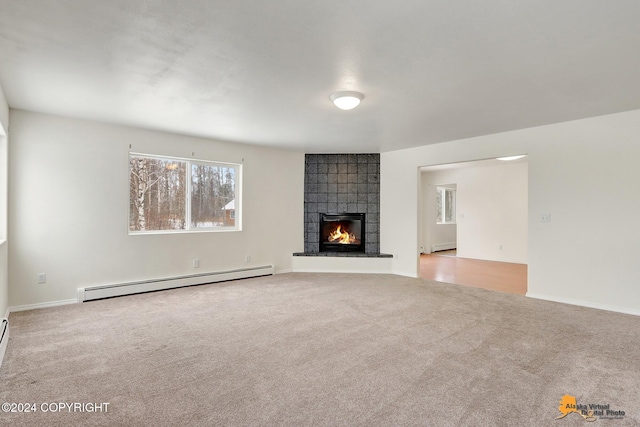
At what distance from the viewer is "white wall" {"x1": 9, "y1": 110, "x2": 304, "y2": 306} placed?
149 inches

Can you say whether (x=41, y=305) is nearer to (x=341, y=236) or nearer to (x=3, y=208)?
(x=3, y=208)

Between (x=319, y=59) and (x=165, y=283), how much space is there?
3918 millimetres

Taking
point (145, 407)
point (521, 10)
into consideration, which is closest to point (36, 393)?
point (145, 407)

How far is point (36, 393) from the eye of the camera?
2045 mm

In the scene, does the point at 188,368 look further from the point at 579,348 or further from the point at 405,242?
the point at 405,242

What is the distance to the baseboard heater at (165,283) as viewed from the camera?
418 cm

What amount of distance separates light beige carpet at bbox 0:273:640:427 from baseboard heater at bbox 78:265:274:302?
0.21 metres

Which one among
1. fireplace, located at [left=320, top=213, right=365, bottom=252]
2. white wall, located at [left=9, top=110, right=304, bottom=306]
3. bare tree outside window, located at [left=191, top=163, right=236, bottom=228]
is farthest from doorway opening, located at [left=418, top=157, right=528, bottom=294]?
white wall, located at [left=9, top=110, right=304, bottom=306]

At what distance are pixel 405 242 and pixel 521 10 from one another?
4505mm

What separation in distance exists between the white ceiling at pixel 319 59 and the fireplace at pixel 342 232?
266 centimetres

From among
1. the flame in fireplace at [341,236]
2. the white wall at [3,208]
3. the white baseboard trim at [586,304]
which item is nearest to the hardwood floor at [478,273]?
the white baseboard trim at [586,304]

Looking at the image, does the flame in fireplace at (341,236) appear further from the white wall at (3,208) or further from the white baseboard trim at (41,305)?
the white wall at (3,208)

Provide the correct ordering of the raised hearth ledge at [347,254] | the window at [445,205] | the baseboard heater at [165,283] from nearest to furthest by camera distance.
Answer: the baseboard heater at [165,283] < the raised hearth ledge at [347,254] < the window at [445,205]

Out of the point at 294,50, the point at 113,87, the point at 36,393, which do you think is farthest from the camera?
the point at 113,87
